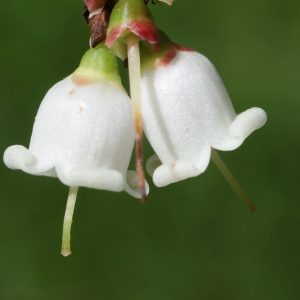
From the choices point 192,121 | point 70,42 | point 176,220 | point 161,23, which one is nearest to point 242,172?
point 176,220

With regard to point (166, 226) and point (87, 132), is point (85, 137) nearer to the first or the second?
point (87, 132)

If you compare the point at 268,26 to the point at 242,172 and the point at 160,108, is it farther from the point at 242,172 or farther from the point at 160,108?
the point at 160,108

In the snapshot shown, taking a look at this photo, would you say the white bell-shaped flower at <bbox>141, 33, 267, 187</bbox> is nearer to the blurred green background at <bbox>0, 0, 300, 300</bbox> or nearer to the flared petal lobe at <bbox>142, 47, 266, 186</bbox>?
the flared petal lobe at <bbox>142, 47, 266, 186</bbox>

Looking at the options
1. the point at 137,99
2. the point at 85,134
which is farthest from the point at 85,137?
the point at 137,99

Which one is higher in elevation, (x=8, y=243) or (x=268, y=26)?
(x=268, y=26)

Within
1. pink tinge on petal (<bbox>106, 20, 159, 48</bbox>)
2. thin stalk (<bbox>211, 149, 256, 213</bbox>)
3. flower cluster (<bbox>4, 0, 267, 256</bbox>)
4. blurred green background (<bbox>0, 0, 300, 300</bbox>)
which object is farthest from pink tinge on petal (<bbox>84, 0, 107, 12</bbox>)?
blurred green background (<bbox>0, 0, 300, 300</bbox>)

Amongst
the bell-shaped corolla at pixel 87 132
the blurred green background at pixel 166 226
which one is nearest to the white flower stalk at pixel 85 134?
the bell-shaped corolla at pixel 87 132
